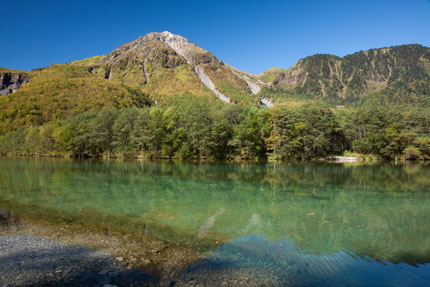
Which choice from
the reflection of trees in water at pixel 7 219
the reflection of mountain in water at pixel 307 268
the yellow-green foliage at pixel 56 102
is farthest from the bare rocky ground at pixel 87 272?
the yellow-green foliage at pixel 56 102

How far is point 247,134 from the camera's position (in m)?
70.4

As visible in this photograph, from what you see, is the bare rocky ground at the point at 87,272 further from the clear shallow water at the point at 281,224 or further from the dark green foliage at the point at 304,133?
the dark green foliage at the point at 304,133

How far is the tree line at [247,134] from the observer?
7106 cm

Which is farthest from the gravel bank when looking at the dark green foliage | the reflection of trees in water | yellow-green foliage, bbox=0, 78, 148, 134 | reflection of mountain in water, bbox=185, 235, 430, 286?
yellow-green foliage, bbox=0, 78, 148, 134

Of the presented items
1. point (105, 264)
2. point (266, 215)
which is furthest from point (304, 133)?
point (105, 264)

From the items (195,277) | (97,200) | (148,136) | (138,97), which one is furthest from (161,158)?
(138,97)

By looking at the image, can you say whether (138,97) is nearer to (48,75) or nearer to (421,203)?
(48,75)

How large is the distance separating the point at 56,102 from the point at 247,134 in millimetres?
94892

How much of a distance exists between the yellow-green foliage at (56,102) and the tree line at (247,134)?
1442 inches

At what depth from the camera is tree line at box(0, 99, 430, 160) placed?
7106 cm

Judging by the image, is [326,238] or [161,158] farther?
[161,158]

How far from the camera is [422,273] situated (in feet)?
23.0

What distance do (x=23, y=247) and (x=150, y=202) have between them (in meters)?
8.55

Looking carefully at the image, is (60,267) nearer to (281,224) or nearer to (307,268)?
(307,268)
